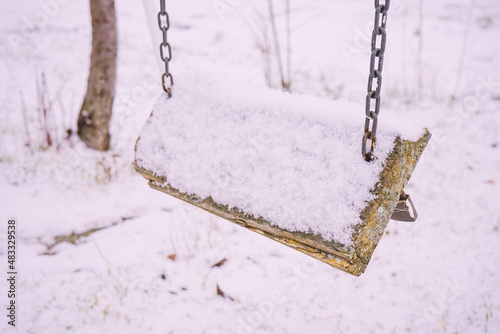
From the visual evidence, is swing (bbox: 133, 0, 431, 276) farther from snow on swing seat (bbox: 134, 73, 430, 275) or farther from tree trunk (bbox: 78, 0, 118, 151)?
tree trunk (bbox: 78, 0, 118, 151)

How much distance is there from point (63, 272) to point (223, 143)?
6.55ft

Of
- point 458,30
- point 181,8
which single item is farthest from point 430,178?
point 181,8

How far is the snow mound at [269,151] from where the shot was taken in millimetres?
1126

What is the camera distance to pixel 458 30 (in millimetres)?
12039

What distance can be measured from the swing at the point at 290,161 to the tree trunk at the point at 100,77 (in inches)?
98.1

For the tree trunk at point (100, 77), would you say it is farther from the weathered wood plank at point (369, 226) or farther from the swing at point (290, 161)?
the weathered wood plank at point (369, 226)

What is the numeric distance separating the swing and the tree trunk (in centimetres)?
249

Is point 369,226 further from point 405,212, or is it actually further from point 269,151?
point 269,151

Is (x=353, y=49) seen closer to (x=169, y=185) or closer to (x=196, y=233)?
(x=196, y=233)

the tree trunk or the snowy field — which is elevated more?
the tree trunk

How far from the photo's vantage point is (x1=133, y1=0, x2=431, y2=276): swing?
1.09 m

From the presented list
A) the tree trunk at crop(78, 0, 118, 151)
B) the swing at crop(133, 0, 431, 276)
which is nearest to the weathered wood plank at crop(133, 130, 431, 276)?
the swing at crop(133, 0, 431, 276)

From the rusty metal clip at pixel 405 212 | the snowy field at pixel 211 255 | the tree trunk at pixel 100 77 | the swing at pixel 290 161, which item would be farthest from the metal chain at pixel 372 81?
the tree trunk at pixel 100 77

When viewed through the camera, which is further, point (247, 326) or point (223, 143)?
point (247, 326)
